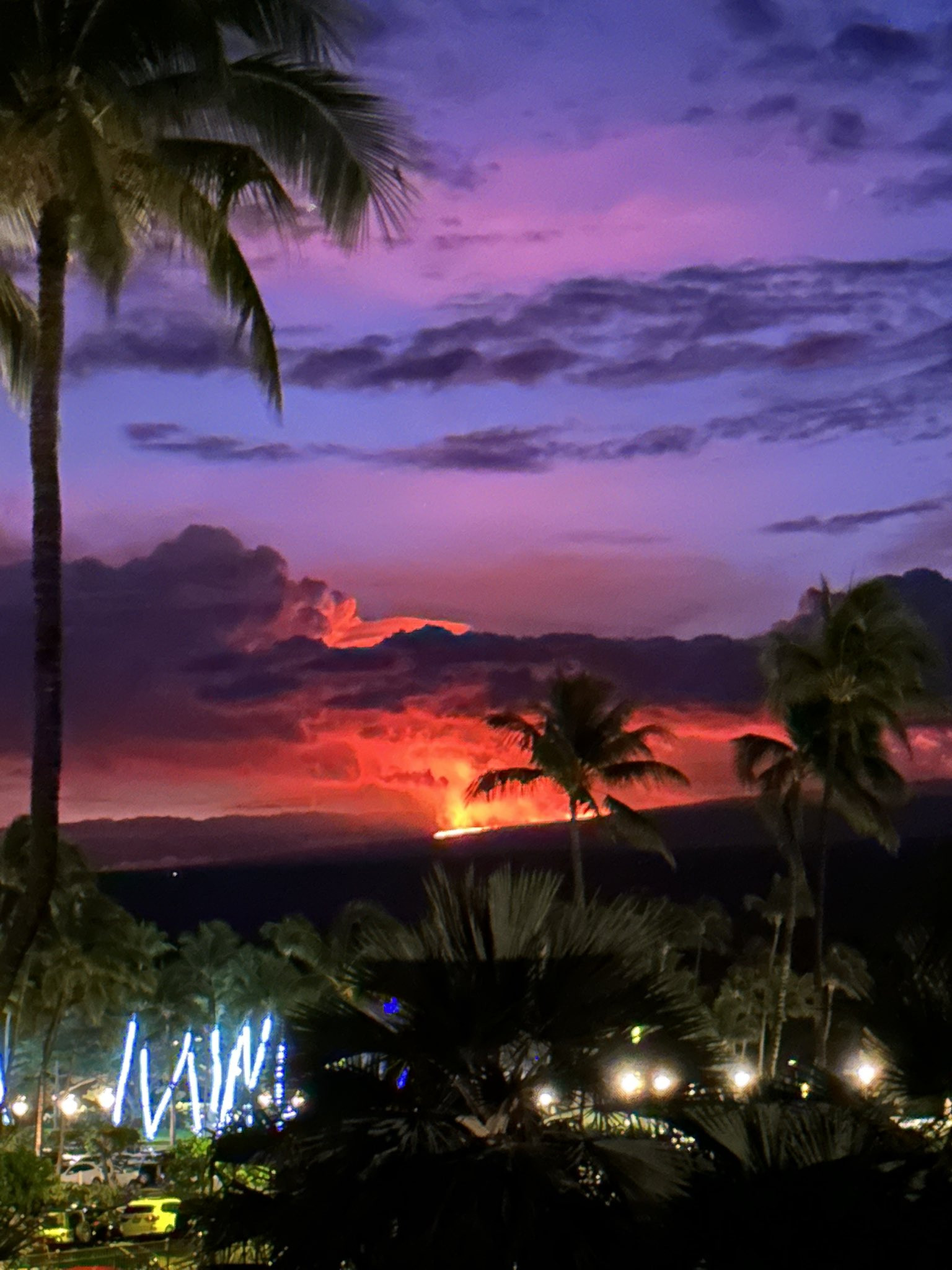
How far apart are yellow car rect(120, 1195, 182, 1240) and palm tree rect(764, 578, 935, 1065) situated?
45.4ft

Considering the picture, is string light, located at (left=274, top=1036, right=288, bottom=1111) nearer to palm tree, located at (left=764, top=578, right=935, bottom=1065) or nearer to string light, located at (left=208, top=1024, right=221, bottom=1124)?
palm tree, located at (left=764, top=578, right=935, bottom=1065)

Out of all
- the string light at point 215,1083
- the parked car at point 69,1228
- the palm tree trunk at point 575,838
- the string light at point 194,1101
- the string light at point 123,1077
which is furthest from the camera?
the string light at point 123,1077

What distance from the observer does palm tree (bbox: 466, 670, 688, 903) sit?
38.8 meters

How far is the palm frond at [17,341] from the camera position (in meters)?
16.3

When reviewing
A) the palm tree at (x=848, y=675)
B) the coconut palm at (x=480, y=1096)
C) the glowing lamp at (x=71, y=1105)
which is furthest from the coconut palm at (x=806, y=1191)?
the glowing lamp at (x=71, y=1105)

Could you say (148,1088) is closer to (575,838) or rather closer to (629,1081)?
(575,838)

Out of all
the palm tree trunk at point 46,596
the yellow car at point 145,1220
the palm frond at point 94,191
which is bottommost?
the yellow car at point 145,1220

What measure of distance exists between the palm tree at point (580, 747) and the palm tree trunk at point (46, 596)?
2628 cm

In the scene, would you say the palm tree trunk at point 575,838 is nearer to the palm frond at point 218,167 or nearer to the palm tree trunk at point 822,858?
the palm tree trunk at point 822,858

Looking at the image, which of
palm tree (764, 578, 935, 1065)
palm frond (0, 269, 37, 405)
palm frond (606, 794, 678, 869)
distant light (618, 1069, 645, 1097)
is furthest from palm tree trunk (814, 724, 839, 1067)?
distant light (618, 1069, 645, 1097)

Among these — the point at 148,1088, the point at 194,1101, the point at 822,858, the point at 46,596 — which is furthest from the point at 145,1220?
the point at 148,1088

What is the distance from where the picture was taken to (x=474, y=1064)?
26.0ft

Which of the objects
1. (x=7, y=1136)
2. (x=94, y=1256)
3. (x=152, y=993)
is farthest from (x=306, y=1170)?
(x=152, y=993)

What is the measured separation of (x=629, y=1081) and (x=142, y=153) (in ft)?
30.9
